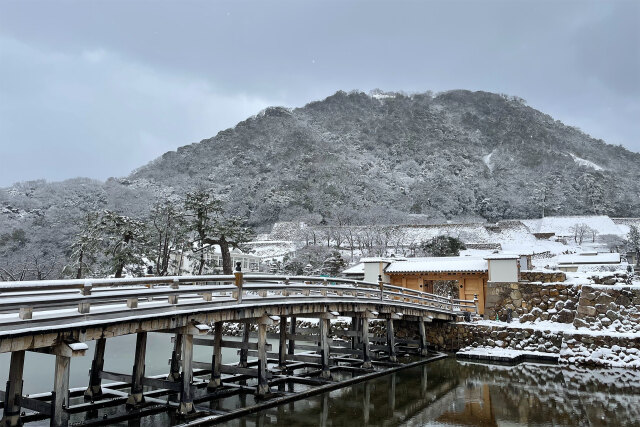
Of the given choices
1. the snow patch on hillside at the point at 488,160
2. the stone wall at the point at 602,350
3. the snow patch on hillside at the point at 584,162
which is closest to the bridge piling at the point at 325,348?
the stone wall at the point at 602,350

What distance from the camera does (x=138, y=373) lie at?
A: 1063 cm

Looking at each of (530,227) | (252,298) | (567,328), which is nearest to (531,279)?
(567,328)

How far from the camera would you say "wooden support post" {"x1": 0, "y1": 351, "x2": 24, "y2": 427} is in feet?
27.4

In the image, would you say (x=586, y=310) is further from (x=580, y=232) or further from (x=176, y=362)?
(x=580, y=232)

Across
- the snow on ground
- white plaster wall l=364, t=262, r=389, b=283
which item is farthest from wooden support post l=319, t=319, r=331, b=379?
the snow on ground

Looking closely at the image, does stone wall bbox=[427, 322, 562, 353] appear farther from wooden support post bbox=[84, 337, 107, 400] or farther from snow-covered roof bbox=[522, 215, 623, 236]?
snow-covered roof bbox=[522, 215, 623, 236]

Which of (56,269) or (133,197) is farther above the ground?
(133,197)

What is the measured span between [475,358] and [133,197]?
7164 centimetres

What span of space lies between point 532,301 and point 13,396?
2055 cm

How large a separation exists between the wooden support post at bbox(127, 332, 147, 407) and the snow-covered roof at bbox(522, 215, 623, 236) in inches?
2755

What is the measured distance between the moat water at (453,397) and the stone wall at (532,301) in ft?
11.2

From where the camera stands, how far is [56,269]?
137ft

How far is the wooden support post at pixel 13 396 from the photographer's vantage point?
8.36 metres

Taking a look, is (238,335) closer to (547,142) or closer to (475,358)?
(475,358)
